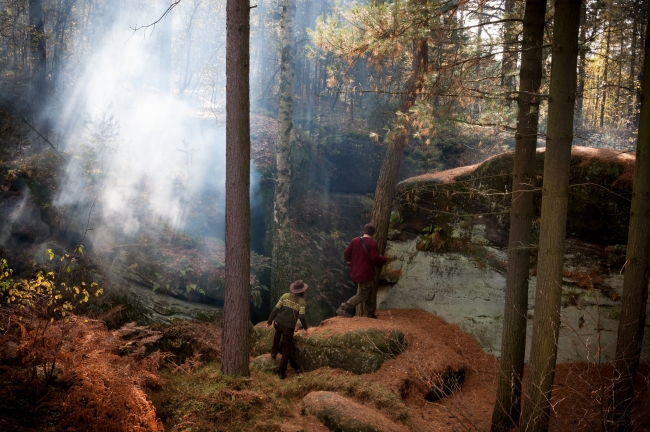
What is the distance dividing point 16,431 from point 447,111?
7.44 m

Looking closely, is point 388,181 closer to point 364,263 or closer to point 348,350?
point 364,263

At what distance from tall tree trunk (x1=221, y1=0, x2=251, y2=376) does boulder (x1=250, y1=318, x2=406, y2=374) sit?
7.13 feet

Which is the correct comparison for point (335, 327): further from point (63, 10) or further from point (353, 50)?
point (63, 10)

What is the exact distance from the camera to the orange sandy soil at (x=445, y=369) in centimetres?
722

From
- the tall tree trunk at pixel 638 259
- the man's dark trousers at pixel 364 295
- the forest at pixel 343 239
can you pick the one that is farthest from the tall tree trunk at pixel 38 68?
the tall tree trunk at pixel 638 259

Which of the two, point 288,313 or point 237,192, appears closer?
point 237,192

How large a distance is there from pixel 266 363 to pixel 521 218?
5669 mm

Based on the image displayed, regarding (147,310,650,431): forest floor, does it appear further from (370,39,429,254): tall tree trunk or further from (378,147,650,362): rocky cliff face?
(370,39,429,254): tall tree trunk

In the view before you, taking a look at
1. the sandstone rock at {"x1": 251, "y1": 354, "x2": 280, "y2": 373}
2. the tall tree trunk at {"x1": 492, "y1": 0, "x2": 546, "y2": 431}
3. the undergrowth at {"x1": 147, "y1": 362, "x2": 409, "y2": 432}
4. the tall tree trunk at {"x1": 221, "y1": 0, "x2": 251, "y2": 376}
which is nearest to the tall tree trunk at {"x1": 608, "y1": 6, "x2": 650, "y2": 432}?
the tall tree trunk at {"x1": 492, "y1": 0, "x2": 546, "y2": 431}

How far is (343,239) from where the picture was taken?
60.5 feet

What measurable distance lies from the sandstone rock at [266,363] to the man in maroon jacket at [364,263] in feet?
7.37

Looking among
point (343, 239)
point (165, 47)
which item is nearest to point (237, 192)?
point (343, 239)

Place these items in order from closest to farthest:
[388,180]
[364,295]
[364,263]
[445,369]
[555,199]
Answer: [555,199]
[445,369]
[364,263]
[364,295]
[388,180]

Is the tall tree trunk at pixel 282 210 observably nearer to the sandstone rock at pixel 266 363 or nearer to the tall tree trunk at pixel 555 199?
Result: the sandstone rock at pixel 266 363
